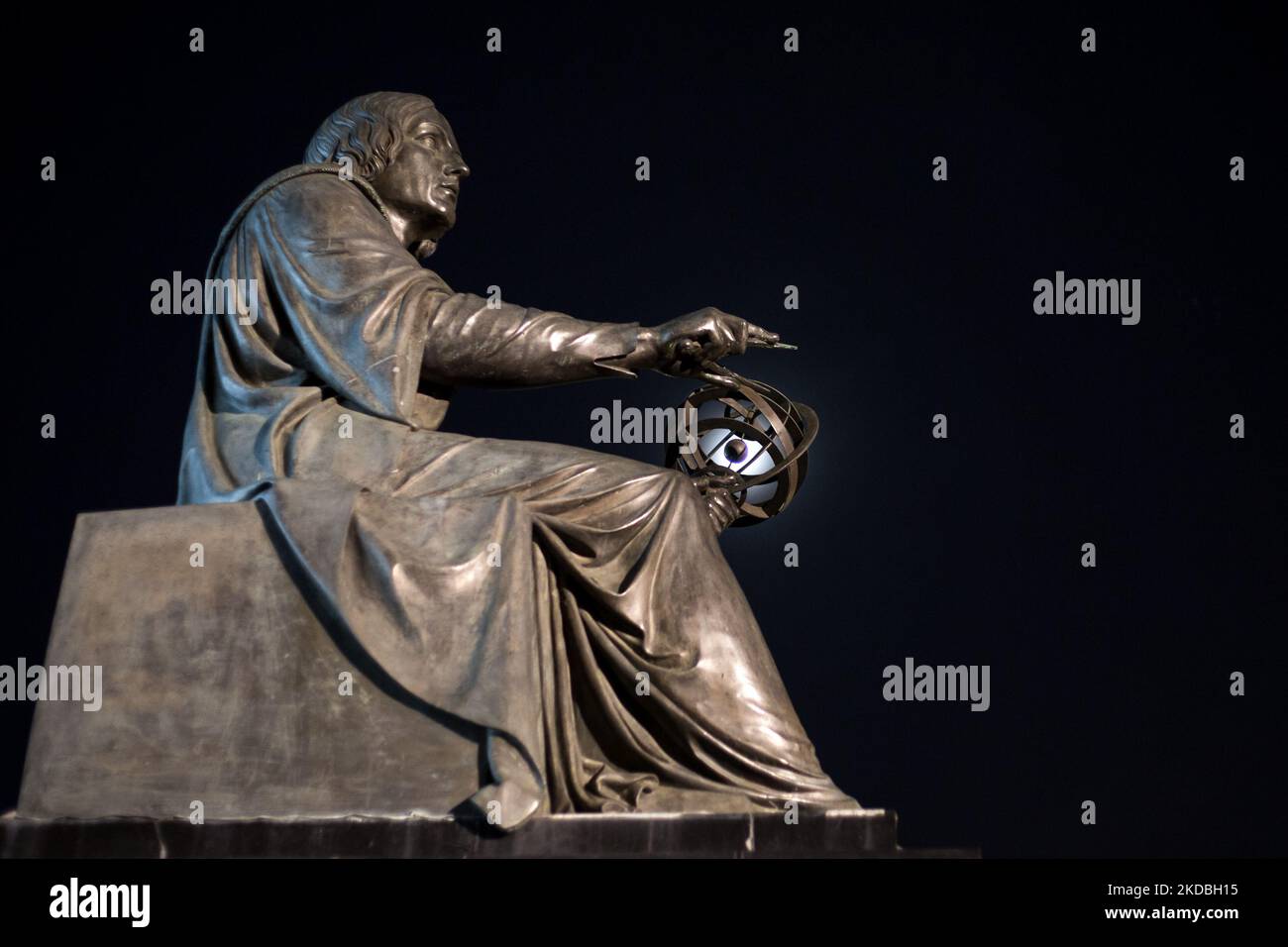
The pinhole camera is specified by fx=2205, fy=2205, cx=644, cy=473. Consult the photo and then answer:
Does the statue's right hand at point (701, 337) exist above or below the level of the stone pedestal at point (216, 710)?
above

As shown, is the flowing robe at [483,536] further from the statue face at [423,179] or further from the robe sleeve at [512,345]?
the statue face at [423,179]

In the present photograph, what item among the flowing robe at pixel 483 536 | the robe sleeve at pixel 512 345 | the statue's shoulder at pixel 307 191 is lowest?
the flowing robe at pixel 483 536

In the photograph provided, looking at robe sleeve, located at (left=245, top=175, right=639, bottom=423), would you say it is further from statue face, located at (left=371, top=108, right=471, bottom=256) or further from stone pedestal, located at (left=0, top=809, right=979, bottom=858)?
stone pedestal, located at (left=0, top=809, right=979, bottom=858)

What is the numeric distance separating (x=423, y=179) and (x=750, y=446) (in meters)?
1.09

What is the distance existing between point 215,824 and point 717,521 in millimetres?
1381

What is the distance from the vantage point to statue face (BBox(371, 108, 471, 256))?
18.3 ft

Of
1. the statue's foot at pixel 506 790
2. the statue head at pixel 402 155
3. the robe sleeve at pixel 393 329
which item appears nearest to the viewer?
the statue's foot at pixel 506 790

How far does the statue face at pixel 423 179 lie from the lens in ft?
18.3

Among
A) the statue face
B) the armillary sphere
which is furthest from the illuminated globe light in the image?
the statue face

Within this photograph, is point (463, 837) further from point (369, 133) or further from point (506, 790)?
point (369, 133)

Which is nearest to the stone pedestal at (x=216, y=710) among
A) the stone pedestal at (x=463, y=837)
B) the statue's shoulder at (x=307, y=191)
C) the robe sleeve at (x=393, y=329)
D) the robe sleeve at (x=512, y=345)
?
the stone pedestal at (x=463, y=837)

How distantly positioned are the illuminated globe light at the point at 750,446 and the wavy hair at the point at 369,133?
1017mm

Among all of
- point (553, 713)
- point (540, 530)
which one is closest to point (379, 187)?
point (540, 530)

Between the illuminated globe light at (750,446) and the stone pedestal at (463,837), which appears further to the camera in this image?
the illuminated globe light at (750,446)
